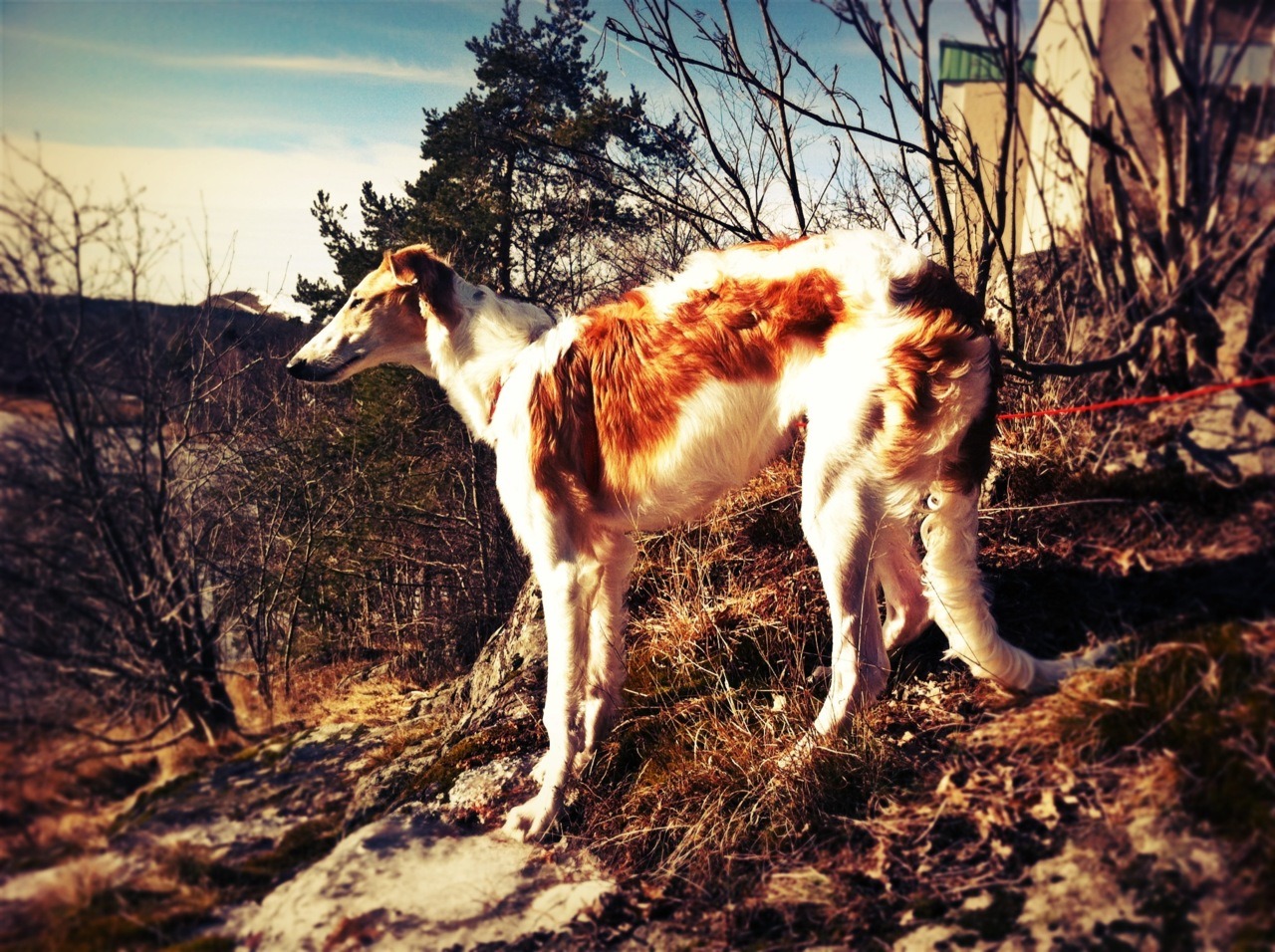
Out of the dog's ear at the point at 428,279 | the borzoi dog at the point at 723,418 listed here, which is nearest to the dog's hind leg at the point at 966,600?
the borzoi dog at the point at 723,418

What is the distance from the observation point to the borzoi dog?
3039mm

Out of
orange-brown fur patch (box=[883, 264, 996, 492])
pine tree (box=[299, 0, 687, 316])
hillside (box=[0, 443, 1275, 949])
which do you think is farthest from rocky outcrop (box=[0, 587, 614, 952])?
pine tree (box=[299, 0, 687, 316])

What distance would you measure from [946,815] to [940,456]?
119cm

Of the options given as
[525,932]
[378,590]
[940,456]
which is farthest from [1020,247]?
[378,590]

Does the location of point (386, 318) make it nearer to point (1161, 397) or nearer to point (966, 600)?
point (966, 600)

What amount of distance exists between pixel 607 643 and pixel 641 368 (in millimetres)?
1189

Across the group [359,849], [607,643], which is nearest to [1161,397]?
[607,643]

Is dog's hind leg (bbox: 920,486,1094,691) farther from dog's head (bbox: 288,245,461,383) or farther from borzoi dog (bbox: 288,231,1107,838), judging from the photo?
dog's head (bbox: 288,245,461,383)

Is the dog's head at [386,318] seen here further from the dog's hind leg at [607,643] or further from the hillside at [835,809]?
the hillside at [835,809]

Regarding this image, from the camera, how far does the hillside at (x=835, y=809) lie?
7.15 feet

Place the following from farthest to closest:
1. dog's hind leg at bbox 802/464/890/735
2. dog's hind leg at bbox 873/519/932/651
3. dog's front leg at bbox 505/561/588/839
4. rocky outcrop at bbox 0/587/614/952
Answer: dog's hind leg at bbox 873/519/932/651 < dog's front leg at bbox 505/561/588/839 < dog's hind leg at bbox 802/464/890/735 < rocky outcrop at bbox 0/587/614/952

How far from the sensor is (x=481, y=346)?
13.2 feet

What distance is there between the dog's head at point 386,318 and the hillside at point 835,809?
159 cm

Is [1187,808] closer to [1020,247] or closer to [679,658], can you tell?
[679,658]
